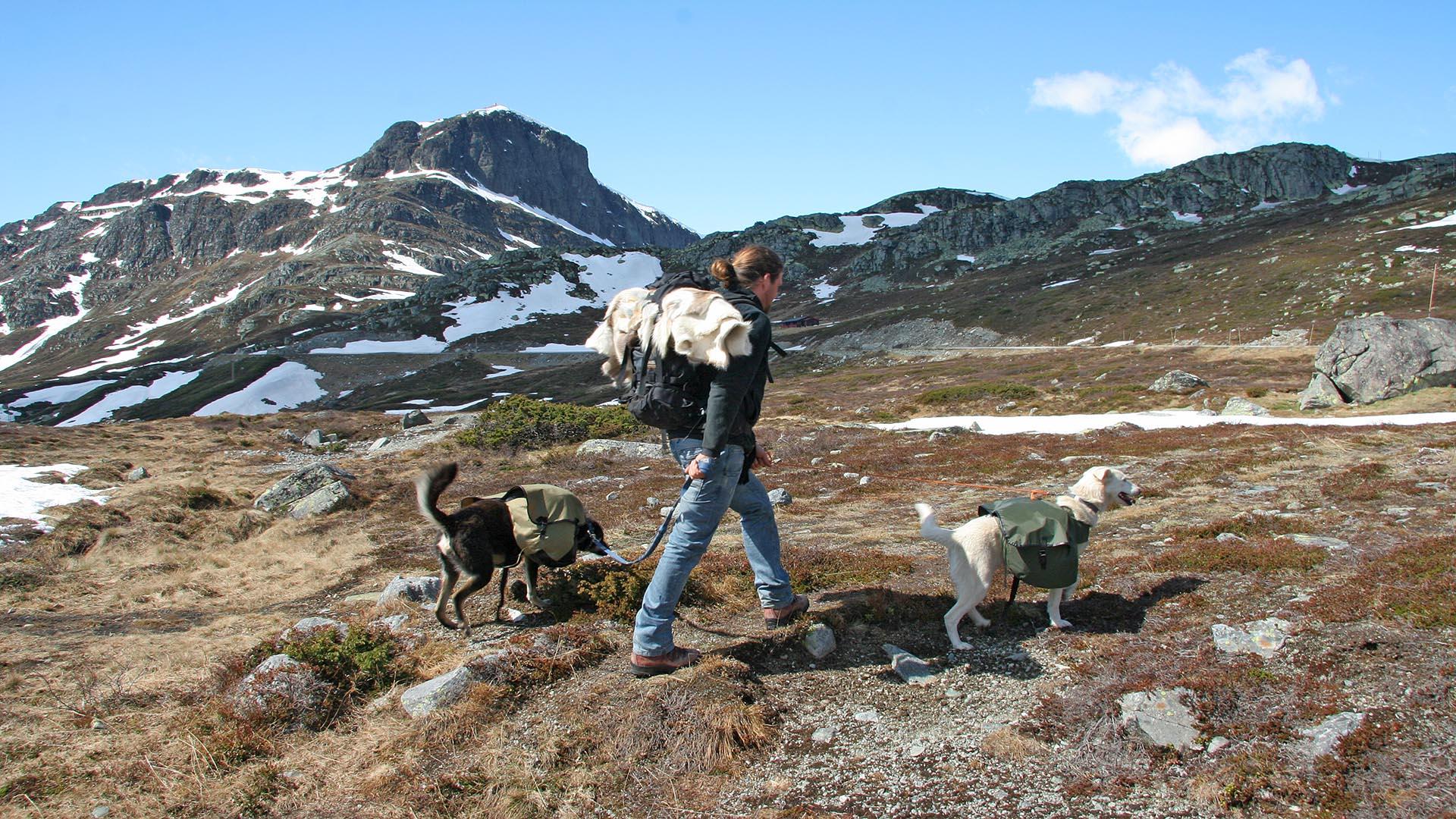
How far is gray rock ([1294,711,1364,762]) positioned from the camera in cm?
356

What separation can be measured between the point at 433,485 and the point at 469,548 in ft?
2.29

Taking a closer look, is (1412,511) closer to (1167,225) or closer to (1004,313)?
(1004,313)

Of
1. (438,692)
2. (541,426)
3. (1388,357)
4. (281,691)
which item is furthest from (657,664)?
(1388,357)

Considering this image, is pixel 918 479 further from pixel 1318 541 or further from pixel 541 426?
pixel 541 426

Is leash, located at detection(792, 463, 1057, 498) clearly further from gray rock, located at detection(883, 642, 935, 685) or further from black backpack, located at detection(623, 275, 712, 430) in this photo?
black backpack, located at detection(623, 275, 712, 430)

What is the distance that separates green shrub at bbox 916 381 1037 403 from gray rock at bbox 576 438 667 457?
16.0 metres

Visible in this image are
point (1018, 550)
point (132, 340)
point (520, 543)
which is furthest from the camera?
point (132, 340)

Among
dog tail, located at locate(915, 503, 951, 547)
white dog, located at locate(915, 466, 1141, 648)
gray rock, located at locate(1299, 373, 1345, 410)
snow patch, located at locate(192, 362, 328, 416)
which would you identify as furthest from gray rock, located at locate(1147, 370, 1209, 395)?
snow patch, located at locate(192, 362, 328, 416)

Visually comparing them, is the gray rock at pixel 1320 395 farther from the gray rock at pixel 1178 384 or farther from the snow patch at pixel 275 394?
the snow patch at pixel 275 394

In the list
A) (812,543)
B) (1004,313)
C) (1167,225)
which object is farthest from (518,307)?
(812,543)

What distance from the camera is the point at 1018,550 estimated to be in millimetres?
5344

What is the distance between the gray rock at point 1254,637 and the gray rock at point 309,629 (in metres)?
6.21

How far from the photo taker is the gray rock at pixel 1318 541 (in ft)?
22.3

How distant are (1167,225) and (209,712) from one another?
144 meters
